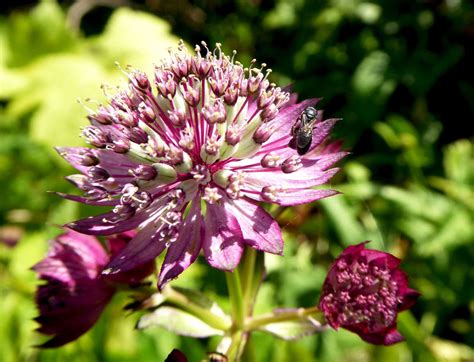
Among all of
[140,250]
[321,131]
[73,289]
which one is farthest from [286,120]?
[73,289]

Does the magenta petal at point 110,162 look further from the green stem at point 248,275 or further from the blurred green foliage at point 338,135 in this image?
the blurred green foliage at point 338,135

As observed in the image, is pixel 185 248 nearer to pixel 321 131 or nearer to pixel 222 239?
pixel 222 239

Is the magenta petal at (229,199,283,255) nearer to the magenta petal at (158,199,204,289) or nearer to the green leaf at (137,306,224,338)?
the magenta petal at (158,199,204,289)

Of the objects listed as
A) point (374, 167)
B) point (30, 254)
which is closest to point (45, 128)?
point (30, 254)

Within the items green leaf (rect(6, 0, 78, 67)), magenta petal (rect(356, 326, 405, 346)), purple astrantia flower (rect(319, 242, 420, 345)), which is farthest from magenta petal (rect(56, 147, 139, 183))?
green leaf (rect(6, 0, 78, 67))

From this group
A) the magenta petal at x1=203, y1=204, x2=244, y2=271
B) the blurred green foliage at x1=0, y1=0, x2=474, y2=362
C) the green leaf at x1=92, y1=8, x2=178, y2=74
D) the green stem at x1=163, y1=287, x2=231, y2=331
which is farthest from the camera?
the green leaf at x1=92, y1=8, x2=178, y2=74

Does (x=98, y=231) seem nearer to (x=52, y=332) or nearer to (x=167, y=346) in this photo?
(x=52, y=332)

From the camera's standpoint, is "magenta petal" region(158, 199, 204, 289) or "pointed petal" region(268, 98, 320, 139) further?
"pointed petal" region(268, 98, 320, 139)

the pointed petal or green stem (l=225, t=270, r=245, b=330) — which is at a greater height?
the pointed petal
